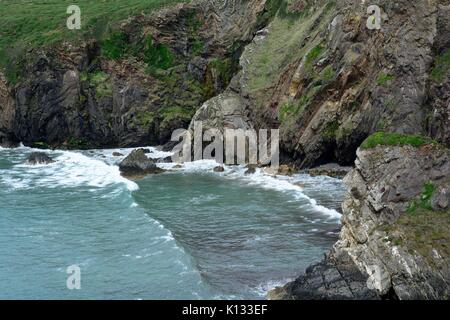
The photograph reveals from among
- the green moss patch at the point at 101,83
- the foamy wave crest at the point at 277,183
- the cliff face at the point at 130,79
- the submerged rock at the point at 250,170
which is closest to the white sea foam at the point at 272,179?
the foamy wave crest at the point at 277,183

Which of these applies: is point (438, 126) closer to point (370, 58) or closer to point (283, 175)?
point (370, 58)

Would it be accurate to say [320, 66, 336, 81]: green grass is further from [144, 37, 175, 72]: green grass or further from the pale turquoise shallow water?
[144, 37, 175, 72]: green grass

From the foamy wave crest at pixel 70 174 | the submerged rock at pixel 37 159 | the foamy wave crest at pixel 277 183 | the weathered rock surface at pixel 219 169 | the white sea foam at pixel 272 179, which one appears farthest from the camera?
the submerged rock at pixel 37 159

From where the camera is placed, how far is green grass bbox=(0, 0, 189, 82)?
72500 mm

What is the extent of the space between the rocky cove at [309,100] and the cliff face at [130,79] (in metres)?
0.13

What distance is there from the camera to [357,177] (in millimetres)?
29594

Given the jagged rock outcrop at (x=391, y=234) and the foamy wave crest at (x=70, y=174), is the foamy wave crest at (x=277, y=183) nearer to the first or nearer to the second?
the foamy wave crest at (x=70, y=174)

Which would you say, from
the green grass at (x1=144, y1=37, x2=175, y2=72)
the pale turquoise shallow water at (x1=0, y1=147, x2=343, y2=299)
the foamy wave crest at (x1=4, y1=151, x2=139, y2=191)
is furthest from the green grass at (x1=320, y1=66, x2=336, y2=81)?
the green grass at (x1=144, y1=37, x2=175, y2=72)

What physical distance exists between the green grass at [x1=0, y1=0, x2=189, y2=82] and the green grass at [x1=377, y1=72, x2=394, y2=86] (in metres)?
32.3

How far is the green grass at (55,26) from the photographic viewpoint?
72.5 meters

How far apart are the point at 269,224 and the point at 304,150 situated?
1478cm
